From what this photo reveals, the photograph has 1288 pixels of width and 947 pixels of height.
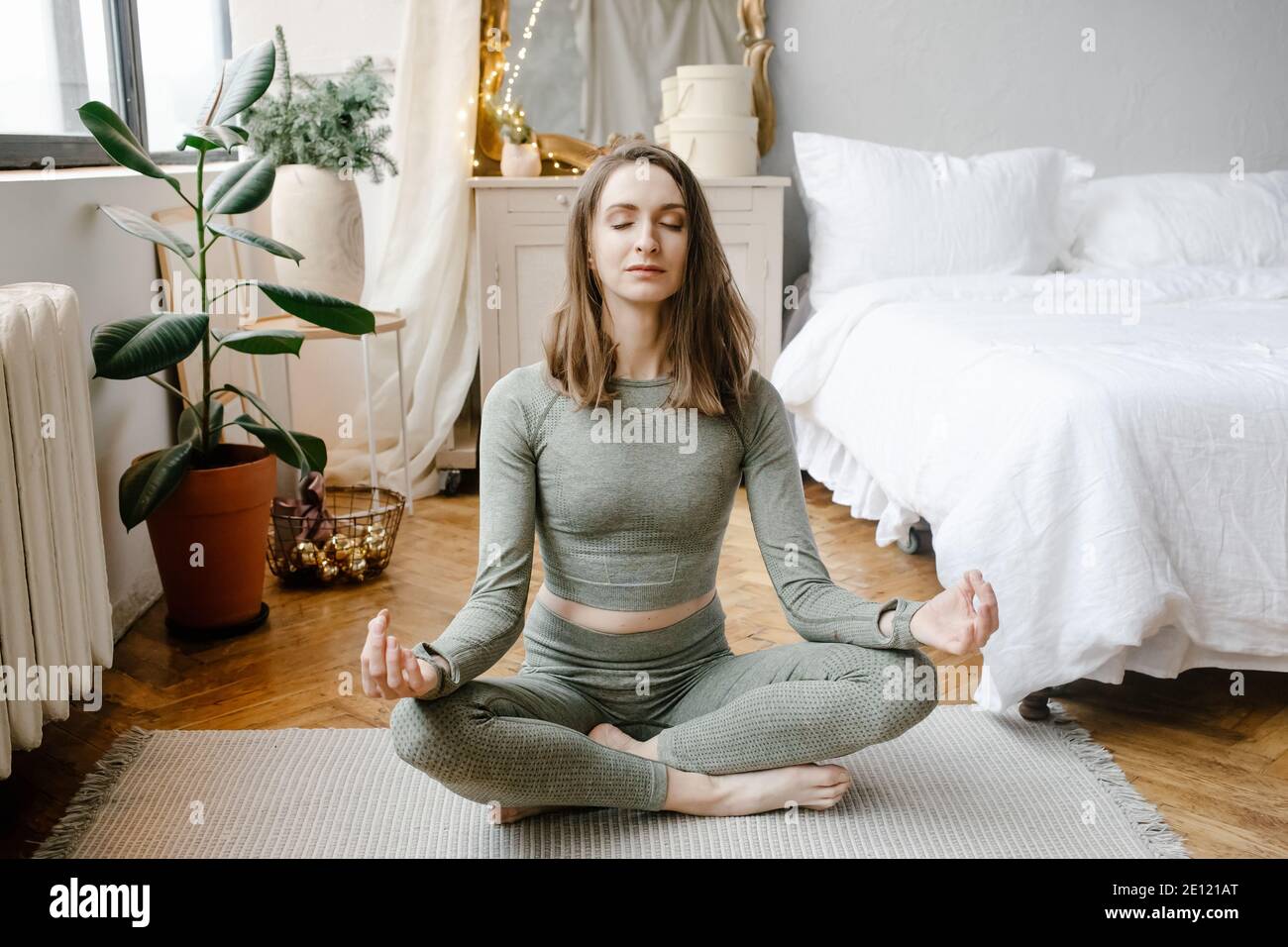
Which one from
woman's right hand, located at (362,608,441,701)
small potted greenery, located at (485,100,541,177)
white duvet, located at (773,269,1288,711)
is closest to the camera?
woman's right hand, located at (362,608,441,701)

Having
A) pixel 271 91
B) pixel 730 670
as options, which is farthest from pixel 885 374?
pixel 271 91

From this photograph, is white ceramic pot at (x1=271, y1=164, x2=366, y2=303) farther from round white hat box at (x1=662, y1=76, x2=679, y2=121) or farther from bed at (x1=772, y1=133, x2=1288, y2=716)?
bed at (x1=772, y1=133, x2=1288, y2=716)

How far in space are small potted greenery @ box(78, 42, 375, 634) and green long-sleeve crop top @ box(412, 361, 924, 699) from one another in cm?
75

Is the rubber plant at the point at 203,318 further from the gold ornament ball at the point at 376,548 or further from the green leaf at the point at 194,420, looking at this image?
the gold ornament ball at the point at 376,548

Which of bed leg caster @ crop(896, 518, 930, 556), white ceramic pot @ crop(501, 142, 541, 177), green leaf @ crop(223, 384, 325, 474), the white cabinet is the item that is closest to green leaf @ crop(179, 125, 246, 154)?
green leaf @ crop(223, 384, 325, 474)

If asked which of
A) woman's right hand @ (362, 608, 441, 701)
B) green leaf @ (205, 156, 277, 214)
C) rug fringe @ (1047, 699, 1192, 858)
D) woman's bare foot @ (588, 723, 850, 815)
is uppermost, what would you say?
green leaf @ (205, 156, 277, 214)

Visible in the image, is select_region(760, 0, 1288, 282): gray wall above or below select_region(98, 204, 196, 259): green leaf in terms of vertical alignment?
above

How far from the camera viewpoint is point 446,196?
3332 millimetres

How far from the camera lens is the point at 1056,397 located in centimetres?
188

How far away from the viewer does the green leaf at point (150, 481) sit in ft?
6.75

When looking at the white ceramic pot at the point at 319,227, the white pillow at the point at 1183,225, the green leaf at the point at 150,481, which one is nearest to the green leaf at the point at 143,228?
the green leaf at the point at 150,481

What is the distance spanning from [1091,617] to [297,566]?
5.34 feet

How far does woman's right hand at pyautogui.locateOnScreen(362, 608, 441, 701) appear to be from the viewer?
1.25 meters

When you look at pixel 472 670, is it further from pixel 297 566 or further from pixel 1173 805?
pixel 297 566
